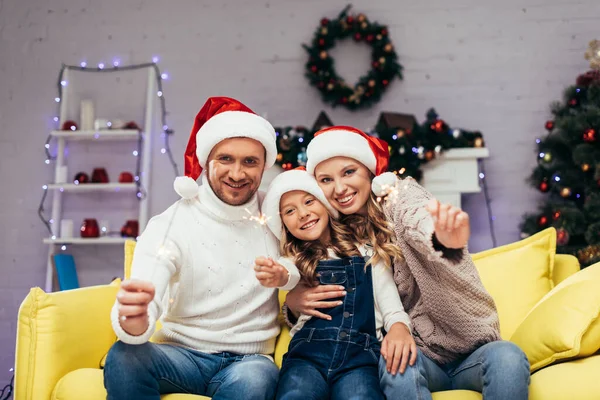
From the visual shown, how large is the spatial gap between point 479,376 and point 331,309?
44 cm

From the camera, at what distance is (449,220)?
133 centimetres

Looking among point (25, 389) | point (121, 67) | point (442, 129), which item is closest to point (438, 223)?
point (25, 389)

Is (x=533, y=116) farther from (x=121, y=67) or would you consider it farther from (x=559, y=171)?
(x=121, y=67)

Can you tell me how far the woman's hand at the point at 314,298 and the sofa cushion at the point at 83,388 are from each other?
38cm

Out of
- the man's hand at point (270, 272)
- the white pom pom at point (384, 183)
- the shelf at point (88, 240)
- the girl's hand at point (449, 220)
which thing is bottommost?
the shelf at point (88, 240)

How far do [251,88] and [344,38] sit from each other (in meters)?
0.72

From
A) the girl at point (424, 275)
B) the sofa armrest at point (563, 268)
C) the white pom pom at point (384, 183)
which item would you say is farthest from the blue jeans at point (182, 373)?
the sofa armrest at point (563, 268)

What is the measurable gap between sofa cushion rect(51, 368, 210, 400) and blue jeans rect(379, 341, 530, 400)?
0.52 meters

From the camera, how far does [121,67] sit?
4.28 m

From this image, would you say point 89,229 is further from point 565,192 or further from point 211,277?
point 565,192

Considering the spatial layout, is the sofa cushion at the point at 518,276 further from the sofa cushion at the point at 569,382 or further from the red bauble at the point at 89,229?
the red bauble at the point at 89,229

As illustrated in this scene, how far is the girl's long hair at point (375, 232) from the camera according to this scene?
5.94 feet

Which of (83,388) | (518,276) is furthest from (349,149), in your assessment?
(83,388)

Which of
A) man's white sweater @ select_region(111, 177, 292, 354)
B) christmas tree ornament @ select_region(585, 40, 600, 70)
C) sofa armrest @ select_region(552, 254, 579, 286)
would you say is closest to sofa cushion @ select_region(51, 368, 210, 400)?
man's white sweater @ select_region(111, 177, 292, 354)
